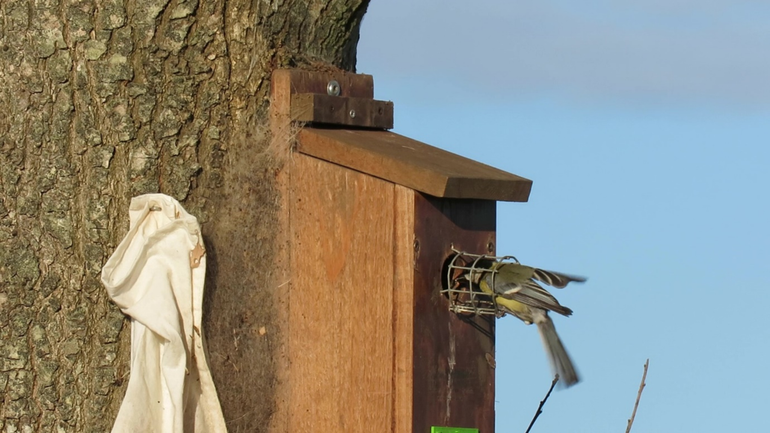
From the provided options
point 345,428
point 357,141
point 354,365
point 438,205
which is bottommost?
point 345,428

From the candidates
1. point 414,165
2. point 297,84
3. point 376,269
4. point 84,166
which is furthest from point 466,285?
point 84,166

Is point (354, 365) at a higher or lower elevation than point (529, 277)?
lower

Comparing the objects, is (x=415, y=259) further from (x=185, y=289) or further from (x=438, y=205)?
(x=185, y=289)

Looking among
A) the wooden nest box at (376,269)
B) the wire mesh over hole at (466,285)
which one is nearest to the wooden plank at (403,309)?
the wooden nest box at (376,269)

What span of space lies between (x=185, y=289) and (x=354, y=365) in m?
0.49

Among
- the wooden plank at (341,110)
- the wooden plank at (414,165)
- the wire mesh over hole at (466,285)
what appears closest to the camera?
the wooden plank at (414,165)

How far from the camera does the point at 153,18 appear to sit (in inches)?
112

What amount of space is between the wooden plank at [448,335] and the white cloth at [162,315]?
0.58 meters

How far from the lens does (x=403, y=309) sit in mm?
2697

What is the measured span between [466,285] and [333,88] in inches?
27.7

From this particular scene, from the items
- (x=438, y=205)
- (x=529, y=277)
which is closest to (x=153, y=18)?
(x=438, y=205)

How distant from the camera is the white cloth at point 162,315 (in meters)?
2.73

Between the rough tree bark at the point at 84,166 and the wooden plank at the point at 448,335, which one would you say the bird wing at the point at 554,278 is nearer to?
the wooden plank at the point at 448,335

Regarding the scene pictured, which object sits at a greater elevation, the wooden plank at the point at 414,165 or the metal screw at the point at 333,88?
the metal screw at the point at 333,88
